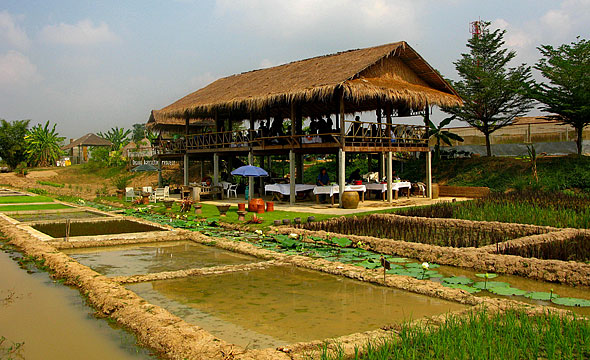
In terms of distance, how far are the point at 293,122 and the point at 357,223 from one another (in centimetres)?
702

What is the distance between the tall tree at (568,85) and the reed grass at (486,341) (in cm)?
1982

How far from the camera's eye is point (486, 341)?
4.42 metres

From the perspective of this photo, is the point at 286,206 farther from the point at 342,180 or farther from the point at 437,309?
the point at 437,309

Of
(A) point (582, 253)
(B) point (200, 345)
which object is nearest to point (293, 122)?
(A) point (582, 253)

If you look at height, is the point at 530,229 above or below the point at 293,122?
below

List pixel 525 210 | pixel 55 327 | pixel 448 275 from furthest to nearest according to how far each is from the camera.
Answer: pixel 525 210
pixel 448 275
pixel 55 327

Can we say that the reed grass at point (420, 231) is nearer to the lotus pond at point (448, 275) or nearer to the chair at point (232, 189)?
the lotus pond at point (448, 275)

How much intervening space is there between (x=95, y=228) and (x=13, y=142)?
144 ft

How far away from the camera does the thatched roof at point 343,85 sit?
55.3ft

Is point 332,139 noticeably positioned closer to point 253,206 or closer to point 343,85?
point 343,85

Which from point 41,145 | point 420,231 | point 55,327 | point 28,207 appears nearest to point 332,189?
point 420,231

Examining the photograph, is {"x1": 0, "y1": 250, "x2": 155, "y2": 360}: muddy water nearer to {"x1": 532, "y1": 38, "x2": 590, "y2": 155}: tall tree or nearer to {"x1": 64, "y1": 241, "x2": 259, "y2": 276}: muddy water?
{"x1": 64, "y1": 241, "x2": 259, "y2": 276}: muddy water

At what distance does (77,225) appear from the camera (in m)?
13.9

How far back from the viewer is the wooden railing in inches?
696
